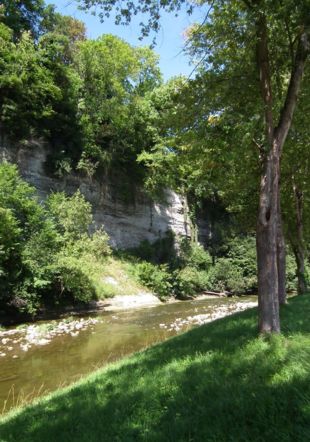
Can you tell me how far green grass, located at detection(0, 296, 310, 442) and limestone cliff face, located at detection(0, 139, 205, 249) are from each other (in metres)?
22.6

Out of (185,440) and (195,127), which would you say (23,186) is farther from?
(185,440)

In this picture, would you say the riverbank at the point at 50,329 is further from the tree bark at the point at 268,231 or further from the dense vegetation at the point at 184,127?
the tree bark at the point at 268,231

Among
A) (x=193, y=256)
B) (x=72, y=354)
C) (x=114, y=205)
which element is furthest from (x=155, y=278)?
(x=72, y=354)

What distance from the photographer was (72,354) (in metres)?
12.4

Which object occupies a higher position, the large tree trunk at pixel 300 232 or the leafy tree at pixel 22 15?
the leafy tree at pixel 22 15

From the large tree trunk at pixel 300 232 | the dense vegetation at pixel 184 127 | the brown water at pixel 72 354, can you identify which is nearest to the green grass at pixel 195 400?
Result: the dense vegetation at pixel 184 127

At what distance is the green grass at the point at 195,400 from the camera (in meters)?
3.53

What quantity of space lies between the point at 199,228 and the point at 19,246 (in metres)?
26.3

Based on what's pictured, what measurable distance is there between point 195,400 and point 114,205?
96.1ft

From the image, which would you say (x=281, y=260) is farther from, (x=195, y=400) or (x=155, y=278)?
(x=155, y=278)

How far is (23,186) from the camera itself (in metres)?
20.8

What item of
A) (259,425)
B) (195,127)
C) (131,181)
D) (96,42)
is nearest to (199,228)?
(131,181)

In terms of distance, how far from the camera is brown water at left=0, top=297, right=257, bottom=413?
30.4 feet

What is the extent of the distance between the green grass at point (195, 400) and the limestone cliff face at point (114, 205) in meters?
22.6
